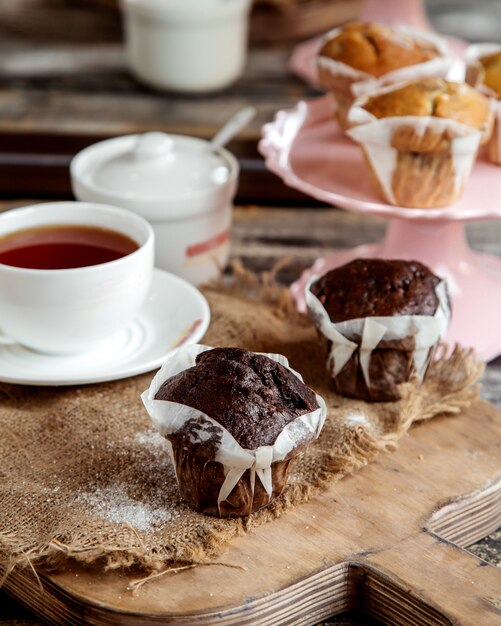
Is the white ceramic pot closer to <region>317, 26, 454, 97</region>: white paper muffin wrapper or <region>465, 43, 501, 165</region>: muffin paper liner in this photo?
<region>317, 26, 454, 97</region>: white paper muffin wrapper

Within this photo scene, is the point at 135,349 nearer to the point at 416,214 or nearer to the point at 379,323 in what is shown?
the point at 379,323

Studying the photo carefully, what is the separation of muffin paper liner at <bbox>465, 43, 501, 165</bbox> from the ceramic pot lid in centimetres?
45

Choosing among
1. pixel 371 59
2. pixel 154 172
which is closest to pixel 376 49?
pixel 371 59

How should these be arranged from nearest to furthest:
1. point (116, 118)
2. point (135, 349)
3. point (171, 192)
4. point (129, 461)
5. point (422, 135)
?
point (129, 461) → point (135, 349) → point (422, 135) → point (171, 192) → point (116, 118)

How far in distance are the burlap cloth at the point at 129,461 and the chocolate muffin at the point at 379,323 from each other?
0.09ft

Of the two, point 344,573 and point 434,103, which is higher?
point 434,103

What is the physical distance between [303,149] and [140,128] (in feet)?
2.41

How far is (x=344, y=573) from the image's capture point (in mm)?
1087

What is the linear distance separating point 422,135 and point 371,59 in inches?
11.8

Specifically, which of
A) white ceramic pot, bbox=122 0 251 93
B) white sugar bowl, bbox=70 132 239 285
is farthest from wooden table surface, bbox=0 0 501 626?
white sugar bowl, bbox=70 132 239 285

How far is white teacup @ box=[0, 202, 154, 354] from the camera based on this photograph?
4.27 ft

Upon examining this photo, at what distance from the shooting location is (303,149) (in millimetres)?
1777

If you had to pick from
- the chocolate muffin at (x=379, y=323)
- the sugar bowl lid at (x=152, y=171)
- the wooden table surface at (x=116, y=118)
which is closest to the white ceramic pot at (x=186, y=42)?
the wooden table surface at (x=116, y=118)

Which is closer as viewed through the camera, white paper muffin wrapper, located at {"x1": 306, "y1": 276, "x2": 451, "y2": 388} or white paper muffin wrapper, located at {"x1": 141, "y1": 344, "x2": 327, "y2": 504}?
white paper muffin wrapper, located at {"x1": 141, "y1": 344, "x2": 327, "y2": 504}
